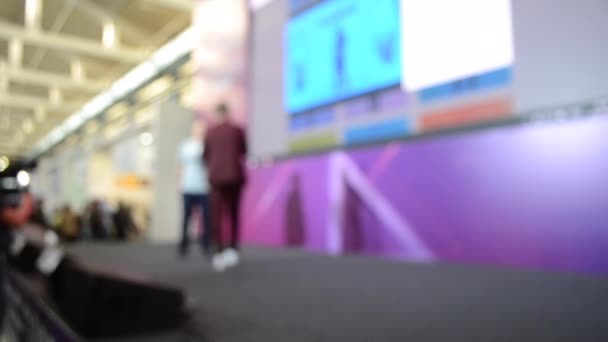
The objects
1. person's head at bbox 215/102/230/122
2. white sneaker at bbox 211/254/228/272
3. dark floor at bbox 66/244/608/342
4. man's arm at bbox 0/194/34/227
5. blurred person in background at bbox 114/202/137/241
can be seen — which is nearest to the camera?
dark floor at bbox 66/244/608/342

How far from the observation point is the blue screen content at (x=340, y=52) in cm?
239

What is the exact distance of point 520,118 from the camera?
6.68 ft

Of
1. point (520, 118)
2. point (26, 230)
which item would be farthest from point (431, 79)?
point (26, 230)

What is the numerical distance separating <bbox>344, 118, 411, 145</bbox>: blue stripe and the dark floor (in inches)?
38.5

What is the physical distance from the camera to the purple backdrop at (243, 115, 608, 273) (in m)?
1.89

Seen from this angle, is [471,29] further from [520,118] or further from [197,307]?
[197,307]

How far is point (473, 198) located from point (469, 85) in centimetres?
68

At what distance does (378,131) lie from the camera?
2.76 meters

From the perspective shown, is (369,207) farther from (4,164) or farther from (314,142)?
(4,164)

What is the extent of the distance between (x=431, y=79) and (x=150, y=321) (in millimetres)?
1910

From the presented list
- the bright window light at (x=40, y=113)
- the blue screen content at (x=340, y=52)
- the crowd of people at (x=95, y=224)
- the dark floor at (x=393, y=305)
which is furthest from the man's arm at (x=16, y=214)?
the crowd of people at (x=95, y=224)

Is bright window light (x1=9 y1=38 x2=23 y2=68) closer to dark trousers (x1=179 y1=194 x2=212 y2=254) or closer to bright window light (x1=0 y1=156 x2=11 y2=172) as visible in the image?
bright window light (x1=0 y1=156 x2=11 y2=172)

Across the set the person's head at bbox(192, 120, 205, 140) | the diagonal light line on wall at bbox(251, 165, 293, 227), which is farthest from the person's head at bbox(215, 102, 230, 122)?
the person's head at bbox(192, 120, 205, 140)

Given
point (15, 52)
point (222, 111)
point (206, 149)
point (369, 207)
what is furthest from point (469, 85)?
point (15, 52)
